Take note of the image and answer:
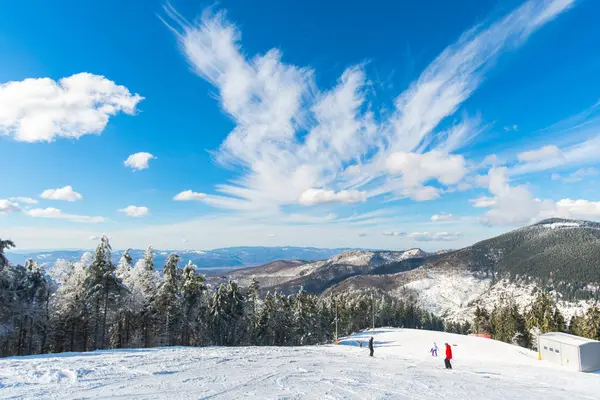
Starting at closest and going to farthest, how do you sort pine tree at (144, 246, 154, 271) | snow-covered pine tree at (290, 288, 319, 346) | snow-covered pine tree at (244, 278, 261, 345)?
pine tree at (144, 246, 154, 271) < snow-covered pine tree at (244, 278, 261, 345) < snow-covered pine tree at (290, 288, 319, 346)

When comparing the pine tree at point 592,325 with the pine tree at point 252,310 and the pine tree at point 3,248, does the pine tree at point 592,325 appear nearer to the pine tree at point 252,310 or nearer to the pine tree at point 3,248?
the pine tree at point 252,310

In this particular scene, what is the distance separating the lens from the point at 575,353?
→ 3072 centimetres

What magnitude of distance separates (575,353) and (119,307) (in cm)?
4604

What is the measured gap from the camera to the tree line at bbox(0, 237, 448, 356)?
3334cm

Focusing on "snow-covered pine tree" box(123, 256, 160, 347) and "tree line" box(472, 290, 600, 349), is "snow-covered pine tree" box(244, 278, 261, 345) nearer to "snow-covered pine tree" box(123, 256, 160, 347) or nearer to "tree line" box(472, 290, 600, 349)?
"snow-covered pine tree" box(123, 256, 160, 347)

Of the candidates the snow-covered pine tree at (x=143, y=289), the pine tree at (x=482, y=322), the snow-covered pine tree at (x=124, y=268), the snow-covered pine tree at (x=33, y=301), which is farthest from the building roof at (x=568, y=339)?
the pine tree at (x=482, y=322)

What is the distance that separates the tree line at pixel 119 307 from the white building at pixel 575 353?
126 feet

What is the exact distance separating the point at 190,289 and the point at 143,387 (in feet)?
106

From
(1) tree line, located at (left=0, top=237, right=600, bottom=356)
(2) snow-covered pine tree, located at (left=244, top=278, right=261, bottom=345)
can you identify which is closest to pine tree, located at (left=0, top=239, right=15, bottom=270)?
(1) tree line, located at (left=0, top=237, right=600, bottom=356)

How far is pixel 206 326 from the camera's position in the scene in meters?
50.1

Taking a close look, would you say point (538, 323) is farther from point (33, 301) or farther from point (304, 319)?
point (33, 301)

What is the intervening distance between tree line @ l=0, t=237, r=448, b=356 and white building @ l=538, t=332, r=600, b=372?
3826 centimetres

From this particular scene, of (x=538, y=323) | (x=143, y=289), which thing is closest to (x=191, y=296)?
(x=143, y=289)

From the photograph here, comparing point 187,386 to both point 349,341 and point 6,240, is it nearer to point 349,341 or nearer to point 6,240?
point 6,240
